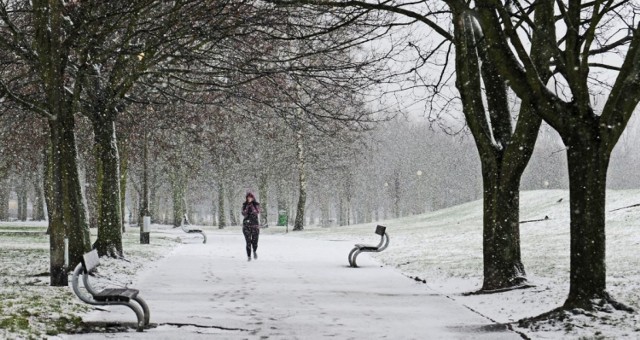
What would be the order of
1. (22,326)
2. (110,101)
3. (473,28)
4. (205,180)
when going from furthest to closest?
1. (205,180)
2. (110,101)
3. (473,28)
4. (22,326)

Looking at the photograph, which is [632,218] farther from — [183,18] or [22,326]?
[22,326]

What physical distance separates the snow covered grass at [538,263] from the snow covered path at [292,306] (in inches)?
25.8

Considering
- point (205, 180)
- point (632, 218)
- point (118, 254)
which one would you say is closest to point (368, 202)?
point (205, 180)

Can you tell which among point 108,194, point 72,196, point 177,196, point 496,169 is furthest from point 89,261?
point 177,196

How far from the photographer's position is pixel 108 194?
15711mm

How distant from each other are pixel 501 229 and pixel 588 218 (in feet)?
8.84

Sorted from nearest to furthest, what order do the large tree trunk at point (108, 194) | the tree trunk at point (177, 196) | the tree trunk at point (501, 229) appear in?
the tree trunk at point (501, 229) → the large tree trunk at point (108, 194) → the tree trunk at point (177, 196)

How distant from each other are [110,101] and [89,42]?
128 inches

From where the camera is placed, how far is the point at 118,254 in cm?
1566

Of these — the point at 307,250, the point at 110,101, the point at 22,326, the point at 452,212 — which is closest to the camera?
the point at 22,326

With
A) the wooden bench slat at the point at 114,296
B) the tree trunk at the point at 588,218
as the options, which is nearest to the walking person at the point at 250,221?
the wooden bench slat at the point at 114,296

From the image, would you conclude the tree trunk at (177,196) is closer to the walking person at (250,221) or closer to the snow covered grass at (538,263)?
the snow covered grass at (538,263)

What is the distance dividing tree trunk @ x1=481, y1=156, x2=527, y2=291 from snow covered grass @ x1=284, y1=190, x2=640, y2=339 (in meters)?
0.36

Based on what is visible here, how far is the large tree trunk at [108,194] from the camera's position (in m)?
15.6
